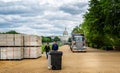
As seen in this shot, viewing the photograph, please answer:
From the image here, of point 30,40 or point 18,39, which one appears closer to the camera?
point 18,39

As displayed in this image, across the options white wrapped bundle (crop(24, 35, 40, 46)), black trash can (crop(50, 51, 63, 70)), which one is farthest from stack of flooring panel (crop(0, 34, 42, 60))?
black trash can (crop(50, 51, 63, 70))

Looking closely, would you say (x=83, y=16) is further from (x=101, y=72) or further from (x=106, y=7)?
(x=101, y=72)

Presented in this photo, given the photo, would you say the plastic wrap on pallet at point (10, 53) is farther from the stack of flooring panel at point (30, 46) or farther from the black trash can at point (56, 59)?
the black trash can at point (56, 59)

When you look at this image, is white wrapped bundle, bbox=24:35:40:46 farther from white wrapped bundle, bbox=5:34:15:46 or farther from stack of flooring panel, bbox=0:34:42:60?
white wrapped bundle, bbox=5:34:15:46

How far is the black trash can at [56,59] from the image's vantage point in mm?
22812

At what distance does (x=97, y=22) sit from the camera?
63.4 metres

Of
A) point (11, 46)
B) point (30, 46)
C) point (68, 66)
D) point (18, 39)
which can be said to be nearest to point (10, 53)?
point (11, 46)

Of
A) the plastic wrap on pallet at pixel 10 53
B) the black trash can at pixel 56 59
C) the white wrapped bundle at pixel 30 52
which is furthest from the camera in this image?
the white wrapped bundle at pixel 30 52

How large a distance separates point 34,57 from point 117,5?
26.5 meters

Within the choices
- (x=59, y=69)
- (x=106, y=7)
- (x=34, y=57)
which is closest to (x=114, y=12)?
(x=106, y=7)

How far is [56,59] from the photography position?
22875 millimetres

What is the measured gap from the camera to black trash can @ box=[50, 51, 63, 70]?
22812mm

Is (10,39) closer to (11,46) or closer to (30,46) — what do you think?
(11,46)

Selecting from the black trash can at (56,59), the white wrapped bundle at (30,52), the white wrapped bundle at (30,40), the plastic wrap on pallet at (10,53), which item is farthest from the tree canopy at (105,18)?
the black trash can at (56,59)
